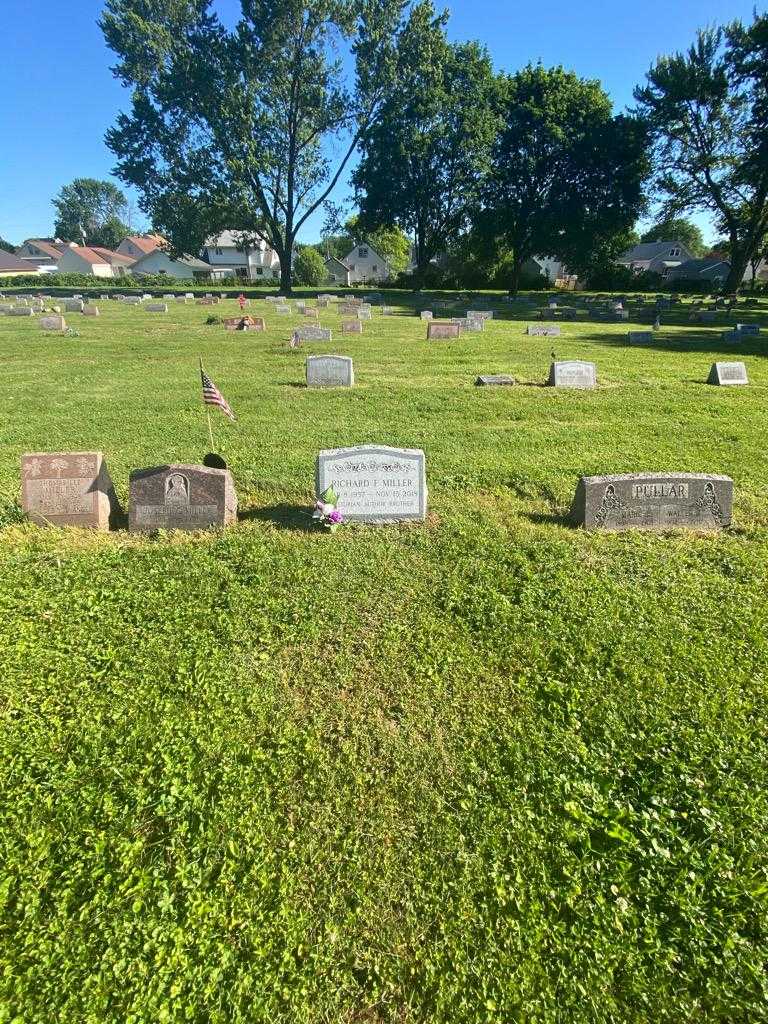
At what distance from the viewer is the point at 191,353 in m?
16.3

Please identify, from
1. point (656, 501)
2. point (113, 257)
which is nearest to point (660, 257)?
point (113, 257)

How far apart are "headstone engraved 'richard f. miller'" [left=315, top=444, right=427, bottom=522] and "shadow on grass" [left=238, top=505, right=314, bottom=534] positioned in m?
0.41

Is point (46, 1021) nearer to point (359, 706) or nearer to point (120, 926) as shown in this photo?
point (120, 926)

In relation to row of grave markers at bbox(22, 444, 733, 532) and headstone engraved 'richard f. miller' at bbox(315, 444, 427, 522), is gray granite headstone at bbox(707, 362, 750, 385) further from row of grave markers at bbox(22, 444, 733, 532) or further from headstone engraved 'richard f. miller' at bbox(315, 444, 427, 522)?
headstone engraved 'richard f. miller' at bbox(315, 444, 427, 522)

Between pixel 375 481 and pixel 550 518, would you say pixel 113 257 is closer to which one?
pixel 375 481

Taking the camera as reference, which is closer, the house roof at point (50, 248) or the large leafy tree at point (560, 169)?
the large leafy tree at point (560, 169)

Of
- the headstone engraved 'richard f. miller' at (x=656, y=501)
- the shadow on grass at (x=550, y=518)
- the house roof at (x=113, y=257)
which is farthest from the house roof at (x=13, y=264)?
the headstone engraved 'richard f. miller' at (x=656, y=501)

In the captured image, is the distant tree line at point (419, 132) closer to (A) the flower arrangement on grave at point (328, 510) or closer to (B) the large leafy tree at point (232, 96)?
(B) the large leafy tree at point (232, 96)

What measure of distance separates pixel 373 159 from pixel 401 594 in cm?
4507

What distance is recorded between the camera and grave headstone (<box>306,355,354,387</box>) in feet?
38.1

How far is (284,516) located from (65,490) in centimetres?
217

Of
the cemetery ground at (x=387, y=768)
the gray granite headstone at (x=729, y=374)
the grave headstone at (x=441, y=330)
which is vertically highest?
the grave headstone at (x=441, y=330)

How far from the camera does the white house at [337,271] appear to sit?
79213 mm

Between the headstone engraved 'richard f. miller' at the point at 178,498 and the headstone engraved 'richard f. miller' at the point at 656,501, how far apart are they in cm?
368
